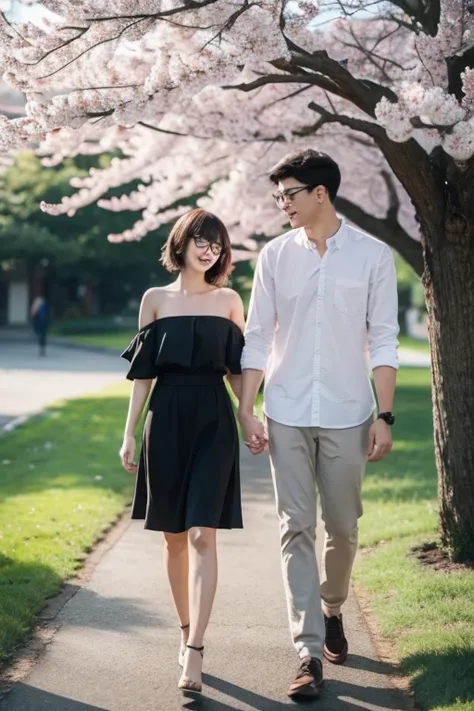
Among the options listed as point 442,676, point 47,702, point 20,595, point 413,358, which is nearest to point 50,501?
point 20,595

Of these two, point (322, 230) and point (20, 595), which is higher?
point (322, 230)

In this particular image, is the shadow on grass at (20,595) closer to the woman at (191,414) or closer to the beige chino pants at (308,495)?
the woman at (191,414)

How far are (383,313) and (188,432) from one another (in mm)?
928

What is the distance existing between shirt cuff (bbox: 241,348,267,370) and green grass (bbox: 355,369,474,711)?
1.39 m

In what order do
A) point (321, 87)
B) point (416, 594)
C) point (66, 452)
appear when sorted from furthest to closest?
point (66, 452)
point (321, 87)
point (416, 594)

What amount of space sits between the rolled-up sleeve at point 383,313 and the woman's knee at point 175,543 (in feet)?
3.50

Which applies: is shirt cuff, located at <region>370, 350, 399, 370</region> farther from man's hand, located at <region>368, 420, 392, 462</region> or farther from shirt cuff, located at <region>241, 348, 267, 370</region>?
shirt cuff, located at <region>241, 348, 267, 370</region>

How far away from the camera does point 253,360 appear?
4.74 meters

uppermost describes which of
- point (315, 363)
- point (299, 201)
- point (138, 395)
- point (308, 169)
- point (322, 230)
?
point (308, 169)

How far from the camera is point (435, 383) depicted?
6613 mm

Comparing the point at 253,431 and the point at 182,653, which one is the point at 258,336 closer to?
the point at 253,431

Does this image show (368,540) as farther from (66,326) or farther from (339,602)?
(66,326)

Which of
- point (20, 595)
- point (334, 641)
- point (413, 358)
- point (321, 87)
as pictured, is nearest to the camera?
point (334, 641)

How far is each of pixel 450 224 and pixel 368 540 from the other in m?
2.45
